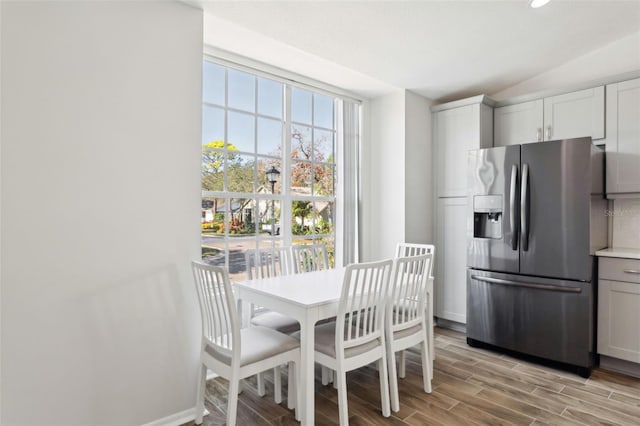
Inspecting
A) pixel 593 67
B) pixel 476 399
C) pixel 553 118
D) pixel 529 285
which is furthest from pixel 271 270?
pixel 593 67

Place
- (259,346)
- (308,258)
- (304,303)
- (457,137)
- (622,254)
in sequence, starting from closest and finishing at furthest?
(304,303), (259,346), (622,254), (308,258), (457,137)

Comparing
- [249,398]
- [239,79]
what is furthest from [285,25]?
[249,398]

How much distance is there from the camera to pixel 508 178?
127 inches

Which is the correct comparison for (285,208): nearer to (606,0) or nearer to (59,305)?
(59,305)

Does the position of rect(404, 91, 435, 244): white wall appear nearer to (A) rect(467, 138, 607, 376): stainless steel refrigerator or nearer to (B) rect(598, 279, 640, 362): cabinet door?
(A) rect(467, 138, 607, 376): stainless steel refrigerator

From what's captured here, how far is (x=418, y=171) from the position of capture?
4.02 m

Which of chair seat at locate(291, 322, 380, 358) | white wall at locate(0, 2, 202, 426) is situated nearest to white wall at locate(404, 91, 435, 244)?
chair seat at locate(291, 322, 380, 358)

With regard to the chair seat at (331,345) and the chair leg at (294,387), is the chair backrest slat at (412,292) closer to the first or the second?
the chair seat at (331,345)

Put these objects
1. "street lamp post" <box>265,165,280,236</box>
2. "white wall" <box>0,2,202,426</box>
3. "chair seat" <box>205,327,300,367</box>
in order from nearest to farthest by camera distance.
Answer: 1. "white wall" <box>0,2,202,426</box>
2. "chair seat" <box>205,327,300,367</box>
3. "street lamp post" <box>265,165,280,236</box>

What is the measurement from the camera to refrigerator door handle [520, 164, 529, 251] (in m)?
3.07

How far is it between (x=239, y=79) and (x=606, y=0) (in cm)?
286

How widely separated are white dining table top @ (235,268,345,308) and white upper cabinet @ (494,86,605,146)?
2.40 m

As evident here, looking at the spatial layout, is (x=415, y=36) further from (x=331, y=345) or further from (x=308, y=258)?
(x=331, y=345)

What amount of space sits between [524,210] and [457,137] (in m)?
1.18
